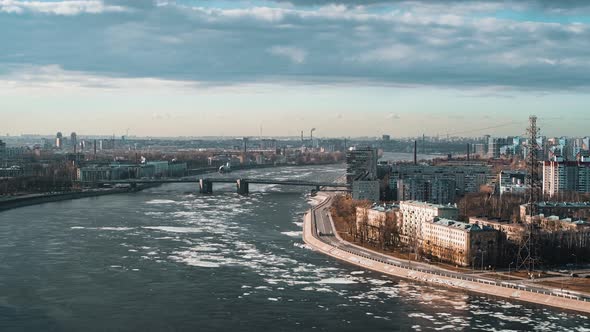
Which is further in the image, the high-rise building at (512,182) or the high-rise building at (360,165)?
the high-rise building at (360,165)

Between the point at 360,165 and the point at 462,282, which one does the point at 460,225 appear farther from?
the point at 360,165

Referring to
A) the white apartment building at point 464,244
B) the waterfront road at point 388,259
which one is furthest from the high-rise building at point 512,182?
the white apartment building at point 464,244

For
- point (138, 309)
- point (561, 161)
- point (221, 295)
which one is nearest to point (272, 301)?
point (221, 295)

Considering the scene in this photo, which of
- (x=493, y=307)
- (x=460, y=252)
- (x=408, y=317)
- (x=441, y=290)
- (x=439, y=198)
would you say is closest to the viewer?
(x=408, y=317)

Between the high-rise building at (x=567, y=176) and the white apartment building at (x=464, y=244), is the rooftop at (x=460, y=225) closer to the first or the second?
the white apartment building at (x=464, y=244)

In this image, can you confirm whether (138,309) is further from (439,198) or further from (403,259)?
(439,198)

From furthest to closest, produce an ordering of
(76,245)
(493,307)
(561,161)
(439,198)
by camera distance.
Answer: (561,161), (439,198), (76,245), (493,307)

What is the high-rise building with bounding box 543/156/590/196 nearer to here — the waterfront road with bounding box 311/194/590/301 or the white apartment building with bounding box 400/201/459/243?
the waterfront road with bounding box 311/194/590/301

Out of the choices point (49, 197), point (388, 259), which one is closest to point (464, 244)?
point (388, 259)
